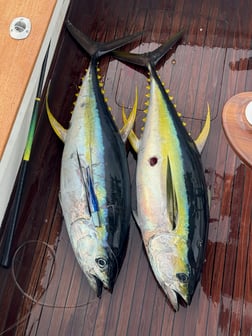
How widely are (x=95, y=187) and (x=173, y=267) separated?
0.48m

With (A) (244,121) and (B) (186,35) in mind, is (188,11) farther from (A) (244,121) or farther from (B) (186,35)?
(A) (244,121)

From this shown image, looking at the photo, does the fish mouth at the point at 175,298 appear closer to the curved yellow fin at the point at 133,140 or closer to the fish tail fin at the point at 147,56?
the curved yellow fin at the point at 133,140

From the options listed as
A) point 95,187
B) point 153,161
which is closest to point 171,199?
point 153,161

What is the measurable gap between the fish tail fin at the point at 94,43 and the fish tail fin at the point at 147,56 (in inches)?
2.0

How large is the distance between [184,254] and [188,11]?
153cm

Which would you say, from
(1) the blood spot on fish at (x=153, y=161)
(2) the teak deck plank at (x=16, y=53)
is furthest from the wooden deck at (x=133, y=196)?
(2) the teak deck plank at (x=16, y=53)

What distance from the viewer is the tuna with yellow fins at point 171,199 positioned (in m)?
2.10

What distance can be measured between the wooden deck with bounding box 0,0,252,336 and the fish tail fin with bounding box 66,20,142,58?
0.18 feet

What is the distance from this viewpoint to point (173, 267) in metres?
2.09

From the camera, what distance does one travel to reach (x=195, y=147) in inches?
92.9

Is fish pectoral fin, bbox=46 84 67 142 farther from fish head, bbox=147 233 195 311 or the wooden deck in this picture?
fish head, bbox=147 233 195 311

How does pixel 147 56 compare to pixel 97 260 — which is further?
pixel 147 56

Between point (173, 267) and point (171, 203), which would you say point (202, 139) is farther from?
point (173, 267)

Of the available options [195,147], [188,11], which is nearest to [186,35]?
[188,11]
